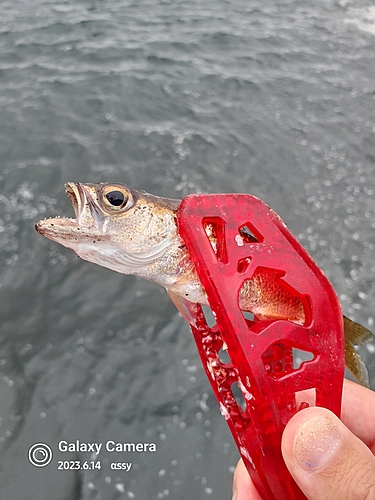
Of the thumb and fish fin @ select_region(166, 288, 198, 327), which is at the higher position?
the thumb

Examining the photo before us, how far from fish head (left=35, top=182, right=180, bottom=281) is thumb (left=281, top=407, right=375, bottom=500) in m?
1.34

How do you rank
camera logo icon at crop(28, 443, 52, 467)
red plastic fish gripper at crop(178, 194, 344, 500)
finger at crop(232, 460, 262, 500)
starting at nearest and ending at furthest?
red plastic fish gripper at crop(178, 194, 344, 500)
finger at crop(232, 460, 262, 500)
camera logo icon at crop(28, 443, 52, 467)

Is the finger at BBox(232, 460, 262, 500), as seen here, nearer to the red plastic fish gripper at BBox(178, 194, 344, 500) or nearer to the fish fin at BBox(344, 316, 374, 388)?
the red plastic fish gripper at BBox(178, 194, 344, 500)

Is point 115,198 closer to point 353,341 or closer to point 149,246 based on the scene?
point 149,246

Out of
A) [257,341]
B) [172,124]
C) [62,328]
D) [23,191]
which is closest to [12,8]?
[172,124]

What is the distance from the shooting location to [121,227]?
278 centimetres

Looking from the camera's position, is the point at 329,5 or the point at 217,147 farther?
the point at 329,5

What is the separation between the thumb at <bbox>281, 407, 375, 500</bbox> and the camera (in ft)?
6.65

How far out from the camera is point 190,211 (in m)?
2.52

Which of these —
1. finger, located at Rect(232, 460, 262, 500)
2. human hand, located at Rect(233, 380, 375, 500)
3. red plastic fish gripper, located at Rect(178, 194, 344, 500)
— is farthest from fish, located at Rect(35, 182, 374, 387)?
finger, located at Rect(232, 460, 262, 500)

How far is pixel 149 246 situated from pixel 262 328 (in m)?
0.96

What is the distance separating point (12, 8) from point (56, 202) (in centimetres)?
1038

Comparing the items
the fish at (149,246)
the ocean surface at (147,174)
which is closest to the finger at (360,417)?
the fish at (149,246)

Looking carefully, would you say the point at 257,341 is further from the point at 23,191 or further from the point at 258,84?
the point at 258,84
